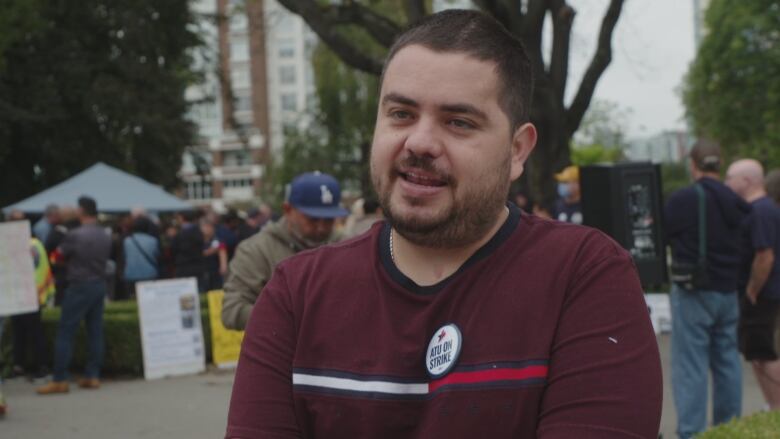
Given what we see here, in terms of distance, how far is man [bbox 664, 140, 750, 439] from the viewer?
25.2 feet

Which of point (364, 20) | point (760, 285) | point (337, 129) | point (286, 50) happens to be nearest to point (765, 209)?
point (760, 285)

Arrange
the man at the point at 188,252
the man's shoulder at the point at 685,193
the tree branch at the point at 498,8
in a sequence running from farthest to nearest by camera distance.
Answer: the man at the point at 188,252 → the tree branch at the point at 498,8 → the man's shoulder at the point at 685,193

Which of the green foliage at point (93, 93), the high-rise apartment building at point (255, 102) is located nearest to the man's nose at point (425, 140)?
the green foliage at point (93, 93)

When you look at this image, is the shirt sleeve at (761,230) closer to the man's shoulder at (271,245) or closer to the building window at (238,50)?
the man's shoulder at (271,245)

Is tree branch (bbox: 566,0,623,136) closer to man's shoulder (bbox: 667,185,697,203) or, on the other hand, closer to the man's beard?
man's shoulder (bbox: 667,185,697,203)

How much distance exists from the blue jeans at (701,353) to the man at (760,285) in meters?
0.61

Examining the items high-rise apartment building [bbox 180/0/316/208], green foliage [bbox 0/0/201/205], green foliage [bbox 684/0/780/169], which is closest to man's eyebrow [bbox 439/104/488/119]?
green foliage [bbox 0/0/201/205]

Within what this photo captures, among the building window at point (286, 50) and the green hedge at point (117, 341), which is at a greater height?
the building window at point (286, 50)

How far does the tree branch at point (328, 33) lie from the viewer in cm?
1552

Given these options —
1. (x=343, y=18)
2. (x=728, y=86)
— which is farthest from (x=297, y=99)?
(x=343, y=18)

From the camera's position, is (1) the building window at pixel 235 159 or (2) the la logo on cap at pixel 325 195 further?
(1) the building window at pixel 235 159

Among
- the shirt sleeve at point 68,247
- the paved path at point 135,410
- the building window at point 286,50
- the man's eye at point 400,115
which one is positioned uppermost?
the building window at point 286,50

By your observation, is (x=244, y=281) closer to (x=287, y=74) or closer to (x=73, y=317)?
(x=73, y=317)

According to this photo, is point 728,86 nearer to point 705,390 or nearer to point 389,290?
point 705,390
